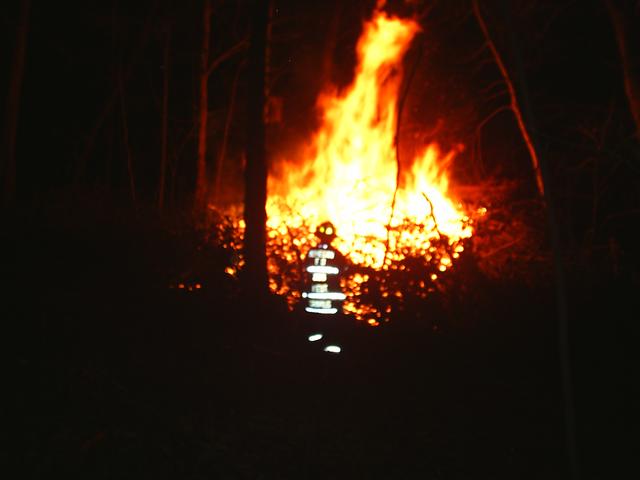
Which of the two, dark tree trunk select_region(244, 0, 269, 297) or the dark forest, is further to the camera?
dark tree trunk select_region(244, 0, 269, 297)

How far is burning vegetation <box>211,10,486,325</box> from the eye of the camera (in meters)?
8.94

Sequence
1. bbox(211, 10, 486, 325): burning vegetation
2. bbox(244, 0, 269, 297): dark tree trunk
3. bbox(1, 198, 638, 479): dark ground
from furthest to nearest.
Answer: bbox(244, 0, 269, 297): dark tree trunk → bbox(211, 10, 486, 325): burning vegetation → bbox(1, 198, 638, 479): dark ground

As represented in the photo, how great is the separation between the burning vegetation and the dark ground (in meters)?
0.63

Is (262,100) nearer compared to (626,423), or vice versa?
(626,423)

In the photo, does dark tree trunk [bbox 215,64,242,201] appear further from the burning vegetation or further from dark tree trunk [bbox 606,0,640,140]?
dark tree trunk [bbox 606,0,640,140]

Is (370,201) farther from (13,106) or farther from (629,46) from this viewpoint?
(13,106)

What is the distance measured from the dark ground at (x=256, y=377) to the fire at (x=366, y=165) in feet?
6.56

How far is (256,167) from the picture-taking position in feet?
30.9

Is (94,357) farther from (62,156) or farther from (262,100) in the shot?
(62,156)

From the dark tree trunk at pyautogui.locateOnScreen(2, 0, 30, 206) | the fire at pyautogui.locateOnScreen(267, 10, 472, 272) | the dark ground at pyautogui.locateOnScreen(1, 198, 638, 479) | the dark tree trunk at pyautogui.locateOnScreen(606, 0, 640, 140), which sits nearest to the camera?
the dark ground at pyautogui.locateOnScreen(1, 198, 638, 479)

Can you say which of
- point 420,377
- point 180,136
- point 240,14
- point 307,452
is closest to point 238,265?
point 420,377

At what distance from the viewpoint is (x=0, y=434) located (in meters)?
5.30

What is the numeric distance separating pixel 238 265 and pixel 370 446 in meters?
3.66

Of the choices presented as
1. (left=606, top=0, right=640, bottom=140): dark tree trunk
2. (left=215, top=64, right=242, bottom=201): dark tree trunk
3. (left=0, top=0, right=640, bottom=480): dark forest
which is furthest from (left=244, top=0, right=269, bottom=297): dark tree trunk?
(left=215, top=64, right=242, bottom=201): dark tree trunk
